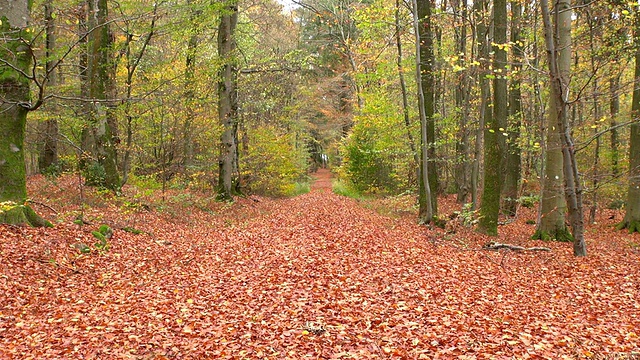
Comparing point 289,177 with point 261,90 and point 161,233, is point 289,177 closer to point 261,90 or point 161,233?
point 261,90

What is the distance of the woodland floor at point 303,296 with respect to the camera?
4742 mm

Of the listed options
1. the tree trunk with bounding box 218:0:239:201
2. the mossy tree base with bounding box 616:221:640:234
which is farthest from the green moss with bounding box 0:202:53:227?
the mossy tree base with bounding box 616:221:640:234

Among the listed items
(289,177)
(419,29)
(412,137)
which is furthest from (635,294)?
(289,177)

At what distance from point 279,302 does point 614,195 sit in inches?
660

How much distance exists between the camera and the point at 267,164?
67.3 ft

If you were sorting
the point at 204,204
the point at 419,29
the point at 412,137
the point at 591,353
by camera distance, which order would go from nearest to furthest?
the point at 591,353 < the point at 419,29 < the point at 204,204 < the point at 412,137

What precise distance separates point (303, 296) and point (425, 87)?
9166 millimetres

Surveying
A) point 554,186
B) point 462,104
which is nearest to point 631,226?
point 554,186

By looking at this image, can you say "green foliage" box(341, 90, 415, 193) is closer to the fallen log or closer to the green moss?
the fallen log

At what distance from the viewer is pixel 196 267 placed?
7.95 m

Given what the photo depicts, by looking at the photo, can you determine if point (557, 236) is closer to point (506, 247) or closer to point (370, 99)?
point (506, 247)

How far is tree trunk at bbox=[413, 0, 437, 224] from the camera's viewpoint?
41.4 feet

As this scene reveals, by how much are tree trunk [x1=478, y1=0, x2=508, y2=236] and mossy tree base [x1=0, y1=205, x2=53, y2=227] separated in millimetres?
10184

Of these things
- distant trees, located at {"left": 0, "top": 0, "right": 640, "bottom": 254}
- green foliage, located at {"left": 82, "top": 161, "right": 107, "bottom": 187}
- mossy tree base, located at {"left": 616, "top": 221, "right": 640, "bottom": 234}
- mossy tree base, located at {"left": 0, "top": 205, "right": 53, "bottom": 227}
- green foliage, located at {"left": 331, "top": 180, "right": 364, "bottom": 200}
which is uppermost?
distant trees, located at {"left": 0, "top": 0, "right": 640, "bottom": 254}
